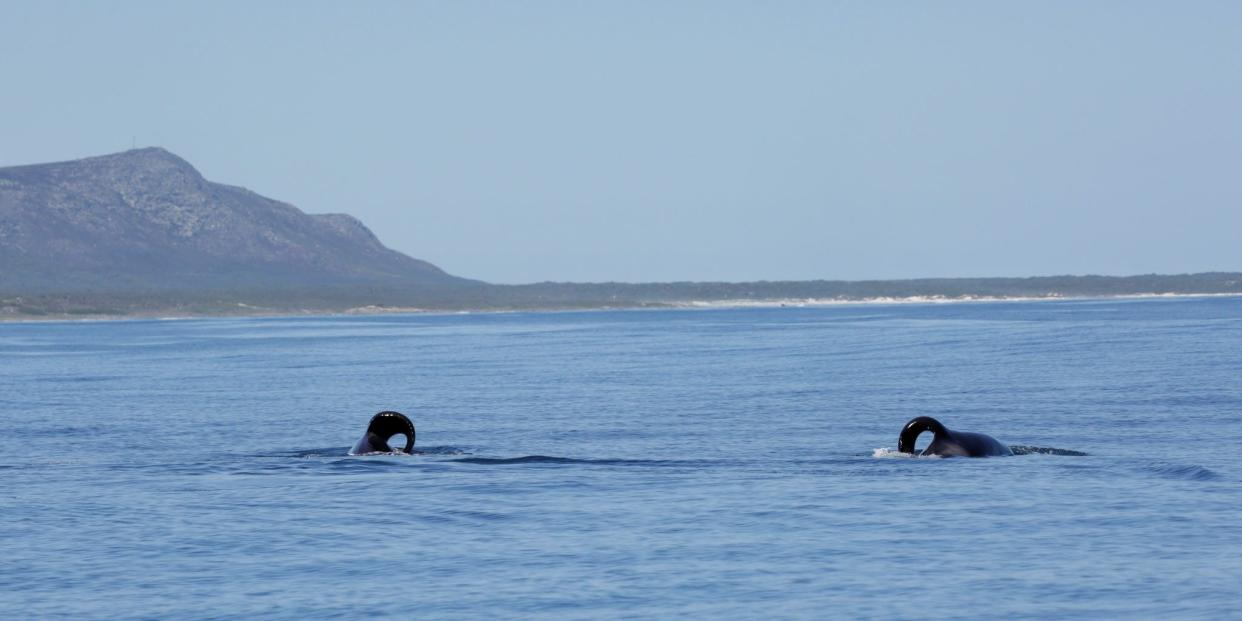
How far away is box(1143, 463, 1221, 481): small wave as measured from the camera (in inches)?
1011

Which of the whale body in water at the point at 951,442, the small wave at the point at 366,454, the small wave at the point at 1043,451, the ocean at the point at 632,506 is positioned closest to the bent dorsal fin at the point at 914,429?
the whale body in water at the point at 951,442

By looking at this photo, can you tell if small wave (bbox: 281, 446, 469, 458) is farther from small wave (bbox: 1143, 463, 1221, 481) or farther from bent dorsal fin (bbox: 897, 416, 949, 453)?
small wave (bbox: 1143, 463, 1221, 481)

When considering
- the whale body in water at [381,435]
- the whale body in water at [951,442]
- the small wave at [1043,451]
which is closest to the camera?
the whale body in water at [951,442]

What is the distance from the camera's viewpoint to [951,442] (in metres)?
29.3

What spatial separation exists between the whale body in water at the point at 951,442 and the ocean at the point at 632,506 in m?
0.65

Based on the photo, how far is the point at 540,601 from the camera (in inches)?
688

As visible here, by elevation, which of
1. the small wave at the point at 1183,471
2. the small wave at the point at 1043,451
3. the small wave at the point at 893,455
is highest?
the small wave at the point at 1183,471

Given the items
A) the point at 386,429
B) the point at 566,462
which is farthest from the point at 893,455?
the point at 386,429

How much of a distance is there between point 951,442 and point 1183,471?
13.7 ft

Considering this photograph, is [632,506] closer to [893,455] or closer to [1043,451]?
[893,455]

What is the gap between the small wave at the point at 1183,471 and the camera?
84.3 ft

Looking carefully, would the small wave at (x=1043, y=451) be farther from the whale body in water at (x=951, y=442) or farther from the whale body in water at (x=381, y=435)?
the whale body in water at (x=381, y=435)

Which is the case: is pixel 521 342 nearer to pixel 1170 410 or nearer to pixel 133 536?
pixel 1170 410

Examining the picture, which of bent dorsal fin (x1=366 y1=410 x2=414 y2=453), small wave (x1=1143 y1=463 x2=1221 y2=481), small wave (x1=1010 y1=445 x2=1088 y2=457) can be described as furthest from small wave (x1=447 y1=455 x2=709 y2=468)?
small wave (x1=1143 y1=463 x2=1221 y2=481)
